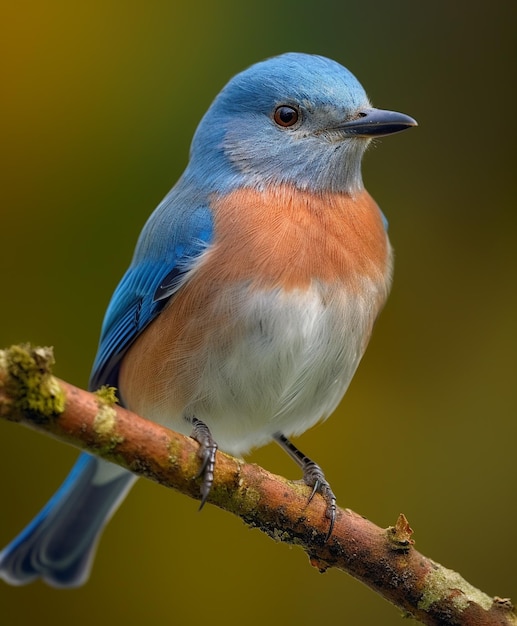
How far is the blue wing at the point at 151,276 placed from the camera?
149 inches

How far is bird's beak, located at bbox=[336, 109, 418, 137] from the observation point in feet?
12.2

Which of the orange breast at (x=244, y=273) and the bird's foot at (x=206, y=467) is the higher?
the orange breast at (x=244, y=273)

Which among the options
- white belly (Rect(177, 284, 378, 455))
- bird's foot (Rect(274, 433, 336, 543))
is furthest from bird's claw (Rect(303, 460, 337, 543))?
white belly (Rect(177, 284, 378, 455))

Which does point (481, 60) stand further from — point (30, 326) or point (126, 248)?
point (30, 326)

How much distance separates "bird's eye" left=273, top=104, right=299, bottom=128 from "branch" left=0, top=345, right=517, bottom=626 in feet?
5.03

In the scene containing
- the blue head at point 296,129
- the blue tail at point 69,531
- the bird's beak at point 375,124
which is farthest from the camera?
the blue tail at point 69,531

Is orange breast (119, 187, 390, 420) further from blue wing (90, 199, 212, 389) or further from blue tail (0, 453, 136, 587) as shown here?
blue tail (0, 453, 136, 587)

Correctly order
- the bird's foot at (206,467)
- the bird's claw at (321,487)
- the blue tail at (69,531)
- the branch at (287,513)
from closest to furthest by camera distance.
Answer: the branch at (287,513)
the bird's foot at (206,467)
the bird's claw at (321,487)
the blue tail at (69,531)

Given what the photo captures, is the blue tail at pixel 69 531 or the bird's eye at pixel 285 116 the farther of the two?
the blue tail at pixel 69 531

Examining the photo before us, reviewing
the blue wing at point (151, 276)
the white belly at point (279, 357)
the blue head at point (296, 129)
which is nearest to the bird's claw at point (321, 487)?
the white belly at point (279, 357)

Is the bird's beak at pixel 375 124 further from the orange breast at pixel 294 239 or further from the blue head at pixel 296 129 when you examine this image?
the orange breast at pixel 294 239

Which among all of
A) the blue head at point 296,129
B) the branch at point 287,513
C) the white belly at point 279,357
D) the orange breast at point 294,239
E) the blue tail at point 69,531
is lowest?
the blue tail at point 69,531

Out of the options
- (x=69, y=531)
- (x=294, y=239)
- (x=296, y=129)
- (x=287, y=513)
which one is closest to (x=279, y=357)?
(x=294, y=239)

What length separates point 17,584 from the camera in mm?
4508
